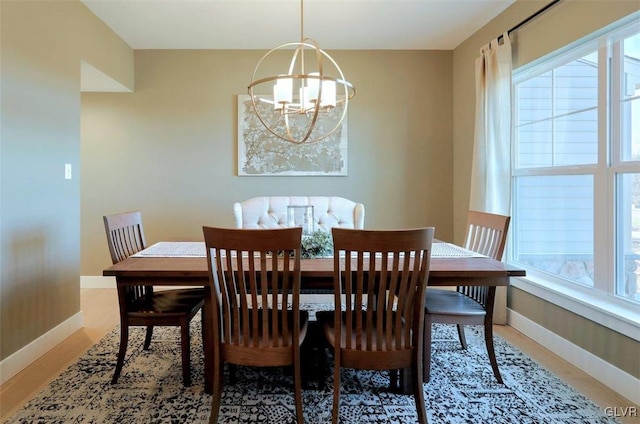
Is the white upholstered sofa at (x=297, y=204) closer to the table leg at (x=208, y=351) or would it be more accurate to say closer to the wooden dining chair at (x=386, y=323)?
the table leg at (x=208, y=351)

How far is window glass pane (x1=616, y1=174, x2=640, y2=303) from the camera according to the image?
2045 millimetres

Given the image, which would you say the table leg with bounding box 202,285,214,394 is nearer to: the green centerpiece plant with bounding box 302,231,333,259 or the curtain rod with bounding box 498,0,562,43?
the green centerpiece plant with bounding box 302,231,333,259

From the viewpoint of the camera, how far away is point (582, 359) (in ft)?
7.31

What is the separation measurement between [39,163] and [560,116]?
3.60m

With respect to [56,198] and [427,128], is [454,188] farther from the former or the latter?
[56,198]

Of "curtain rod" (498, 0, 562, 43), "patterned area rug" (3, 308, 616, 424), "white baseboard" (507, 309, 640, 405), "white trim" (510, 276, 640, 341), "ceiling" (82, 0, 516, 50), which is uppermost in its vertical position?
"ceiling" (82, 0, 516, 50)

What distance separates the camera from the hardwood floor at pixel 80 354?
6.21 ft

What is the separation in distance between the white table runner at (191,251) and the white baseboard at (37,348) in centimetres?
98

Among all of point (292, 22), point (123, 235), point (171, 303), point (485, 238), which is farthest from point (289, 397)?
point (292, 22)

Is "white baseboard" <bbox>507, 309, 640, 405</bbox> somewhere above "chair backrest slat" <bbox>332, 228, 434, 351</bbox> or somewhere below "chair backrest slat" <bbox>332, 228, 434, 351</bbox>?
below

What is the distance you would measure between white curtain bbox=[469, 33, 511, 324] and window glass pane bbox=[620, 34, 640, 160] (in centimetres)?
81

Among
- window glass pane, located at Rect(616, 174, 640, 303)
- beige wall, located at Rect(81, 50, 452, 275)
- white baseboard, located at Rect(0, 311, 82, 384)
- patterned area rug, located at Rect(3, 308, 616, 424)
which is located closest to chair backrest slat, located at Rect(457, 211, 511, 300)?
patterned area rug, located at Rect(3, 308, 616, 424)

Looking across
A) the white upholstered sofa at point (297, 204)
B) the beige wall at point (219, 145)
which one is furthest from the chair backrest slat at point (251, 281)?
the beige wall at point (219, 145)

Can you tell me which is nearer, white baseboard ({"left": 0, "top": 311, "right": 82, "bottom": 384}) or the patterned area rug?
the patterned area rug
